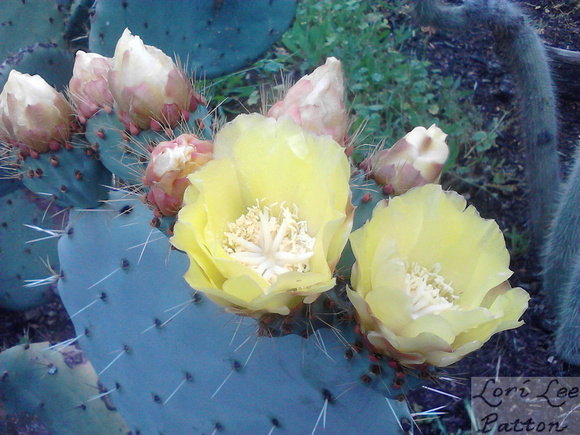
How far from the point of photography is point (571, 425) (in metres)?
1.59

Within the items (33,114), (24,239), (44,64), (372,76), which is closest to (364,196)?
(33,114)

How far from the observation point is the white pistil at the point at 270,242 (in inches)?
21.5

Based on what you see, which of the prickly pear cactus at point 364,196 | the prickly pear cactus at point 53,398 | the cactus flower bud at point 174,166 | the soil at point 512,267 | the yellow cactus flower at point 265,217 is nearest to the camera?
the yellow cactus flower at point 265,217

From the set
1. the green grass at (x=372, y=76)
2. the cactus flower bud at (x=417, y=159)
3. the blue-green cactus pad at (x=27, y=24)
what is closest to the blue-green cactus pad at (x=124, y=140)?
the cactus flower bud at (x=417, y=159)

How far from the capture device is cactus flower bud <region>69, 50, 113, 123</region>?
819mm

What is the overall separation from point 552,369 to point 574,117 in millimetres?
997

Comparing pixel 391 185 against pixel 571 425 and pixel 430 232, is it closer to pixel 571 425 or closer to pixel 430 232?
pixel 430 232

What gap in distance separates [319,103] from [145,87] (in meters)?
0.25

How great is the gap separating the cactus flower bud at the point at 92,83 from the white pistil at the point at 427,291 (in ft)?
1.80

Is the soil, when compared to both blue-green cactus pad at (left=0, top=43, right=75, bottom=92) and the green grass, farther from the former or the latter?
blue-green cactus pad at (left=0, top=43, right=75, bottom=92)

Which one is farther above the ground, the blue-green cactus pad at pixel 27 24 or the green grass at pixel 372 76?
the blue-green cactus pad at pixel 27 24

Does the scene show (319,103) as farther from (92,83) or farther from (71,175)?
(71,175)

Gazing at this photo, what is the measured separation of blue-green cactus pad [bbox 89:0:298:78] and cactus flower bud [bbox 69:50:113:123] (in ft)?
1.76

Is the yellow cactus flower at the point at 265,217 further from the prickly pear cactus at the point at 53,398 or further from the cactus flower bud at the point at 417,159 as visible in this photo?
the prickly pear cactus at the point at 53,398
